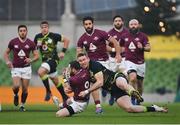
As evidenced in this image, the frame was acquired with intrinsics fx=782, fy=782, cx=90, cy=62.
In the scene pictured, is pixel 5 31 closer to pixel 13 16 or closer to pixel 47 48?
pixel 13 16

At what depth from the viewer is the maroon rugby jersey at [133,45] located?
21859 millimetres

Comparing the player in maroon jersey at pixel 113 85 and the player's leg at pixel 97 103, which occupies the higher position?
the player in maroon jersey at pixel 113 85

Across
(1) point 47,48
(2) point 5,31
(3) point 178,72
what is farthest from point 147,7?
(2) point 5,31

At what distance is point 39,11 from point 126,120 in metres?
32.6

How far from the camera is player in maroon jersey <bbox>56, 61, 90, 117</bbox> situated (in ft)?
58.1

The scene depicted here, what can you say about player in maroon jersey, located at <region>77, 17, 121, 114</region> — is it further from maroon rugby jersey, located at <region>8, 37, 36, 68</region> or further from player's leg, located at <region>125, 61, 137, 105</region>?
maroon rugby jersey, located at <region>8, 37, 36, 68</region>

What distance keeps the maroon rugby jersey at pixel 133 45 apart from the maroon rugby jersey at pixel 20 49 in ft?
8.53

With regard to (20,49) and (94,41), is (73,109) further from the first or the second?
(20,49)

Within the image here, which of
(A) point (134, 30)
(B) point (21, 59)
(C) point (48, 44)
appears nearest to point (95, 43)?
(C) point (48, 44)

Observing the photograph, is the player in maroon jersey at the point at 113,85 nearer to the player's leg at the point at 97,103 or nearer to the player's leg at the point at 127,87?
the player's leg at the point at 127,87

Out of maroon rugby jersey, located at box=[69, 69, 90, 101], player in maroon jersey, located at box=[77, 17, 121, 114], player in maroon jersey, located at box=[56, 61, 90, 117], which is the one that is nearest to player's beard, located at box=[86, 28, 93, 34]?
player in maroon jersey, located at box=[77, 17, 121, 114]

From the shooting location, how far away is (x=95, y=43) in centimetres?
2033

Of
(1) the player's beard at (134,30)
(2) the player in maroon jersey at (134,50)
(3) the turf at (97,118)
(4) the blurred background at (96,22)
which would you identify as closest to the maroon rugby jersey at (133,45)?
(2) the player in maroon jersey at (134,50)

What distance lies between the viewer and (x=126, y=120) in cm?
1661
